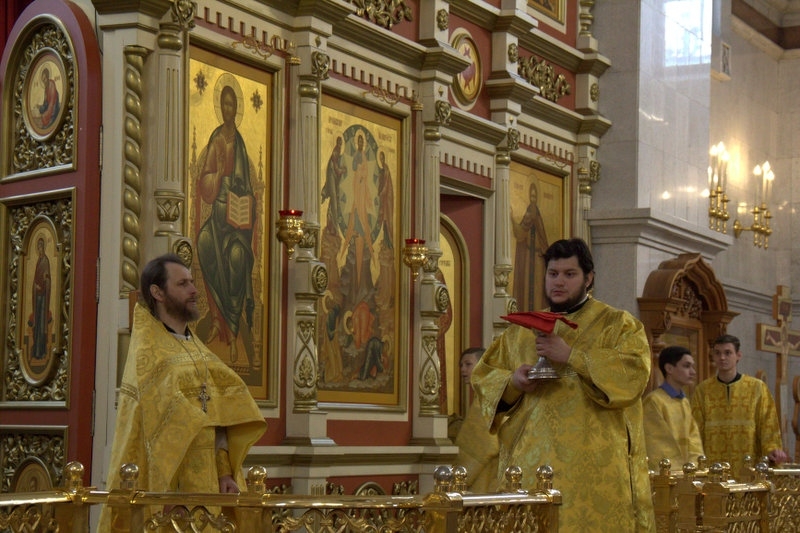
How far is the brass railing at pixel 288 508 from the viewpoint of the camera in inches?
178

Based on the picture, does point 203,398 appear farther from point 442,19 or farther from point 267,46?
point 442,19

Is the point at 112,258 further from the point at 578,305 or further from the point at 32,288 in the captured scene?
the point at 578,305

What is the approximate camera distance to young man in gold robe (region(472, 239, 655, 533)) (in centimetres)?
573

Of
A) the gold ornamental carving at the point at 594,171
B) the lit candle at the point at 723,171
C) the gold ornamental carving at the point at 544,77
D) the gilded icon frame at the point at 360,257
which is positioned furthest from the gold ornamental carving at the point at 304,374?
the lit candle at the point at 723,171

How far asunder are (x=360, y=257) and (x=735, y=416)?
3491 millimetres

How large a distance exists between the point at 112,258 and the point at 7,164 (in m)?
1.09

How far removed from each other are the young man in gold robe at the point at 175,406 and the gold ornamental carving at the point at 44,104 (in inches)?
75.1

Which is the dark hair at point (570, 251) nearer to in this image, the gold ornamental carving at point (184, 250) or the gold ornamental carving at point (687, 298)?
the gold ornamental carving at point (184, 250)

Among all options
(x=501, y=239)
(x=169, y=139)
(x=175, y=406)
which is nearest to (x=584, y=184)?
(x=501, y=239)

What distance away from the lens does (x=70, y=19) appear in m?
7.78

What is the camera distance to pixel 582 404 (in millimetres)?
5859

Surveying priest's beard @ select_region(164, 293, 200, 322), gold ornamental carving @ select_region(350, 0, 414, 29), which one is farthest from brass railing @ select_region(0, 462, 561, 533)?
gold ornamental carving @ select_region(350, 0, 414, 29)

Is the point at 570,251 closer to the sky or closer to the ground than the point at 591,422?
closer to the sky

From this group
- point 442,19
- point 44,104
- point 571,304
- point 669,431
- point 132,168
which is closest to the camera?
point 571,304
